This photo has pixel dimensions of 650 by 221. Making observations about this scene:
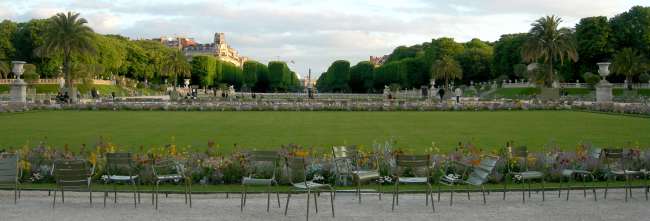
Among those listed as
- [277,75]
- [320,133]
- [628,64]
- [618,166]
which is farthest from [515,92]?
[277,75]

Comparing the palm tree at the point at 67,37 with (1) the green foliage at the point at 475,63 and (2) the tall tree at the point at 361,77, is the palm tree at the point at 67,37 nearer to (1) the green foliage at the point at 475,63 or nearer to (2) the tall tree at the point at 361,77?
(1) the green foliage at the point at 475,63

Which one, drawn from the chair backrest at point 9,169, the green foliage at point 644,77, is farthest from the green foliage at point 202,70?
the chair backrest at point 9,169

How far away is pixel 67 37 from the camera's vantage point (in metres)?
50.2

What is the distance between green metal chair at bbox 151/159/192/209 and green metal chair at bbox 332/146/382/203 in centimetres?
239

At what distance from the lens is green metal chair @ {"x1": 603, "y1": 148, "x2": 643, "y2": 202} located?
32.9 ft

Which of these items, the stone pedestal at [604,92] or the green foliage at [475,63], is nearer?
the stone pedestal at [604,92]

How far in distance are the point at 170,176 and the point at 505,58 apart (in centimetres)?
8075

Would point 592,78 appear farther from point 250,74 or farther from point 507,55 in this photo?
point 250,74

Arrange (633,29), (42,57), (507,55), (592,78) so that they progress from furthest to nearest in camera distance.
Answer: (507,55), (42,57), (633,29), (592,78)

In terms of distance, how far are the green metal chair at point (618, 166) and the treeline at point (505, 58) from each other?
159ft

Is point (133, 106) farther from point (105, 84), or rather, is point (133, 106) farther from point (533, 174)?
point (105, 84)

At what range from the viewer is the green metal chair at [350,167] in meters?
10.3

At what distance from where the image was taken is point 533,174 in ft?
33.7

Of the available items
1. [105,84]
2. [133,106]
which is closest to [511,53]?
[105,84]
